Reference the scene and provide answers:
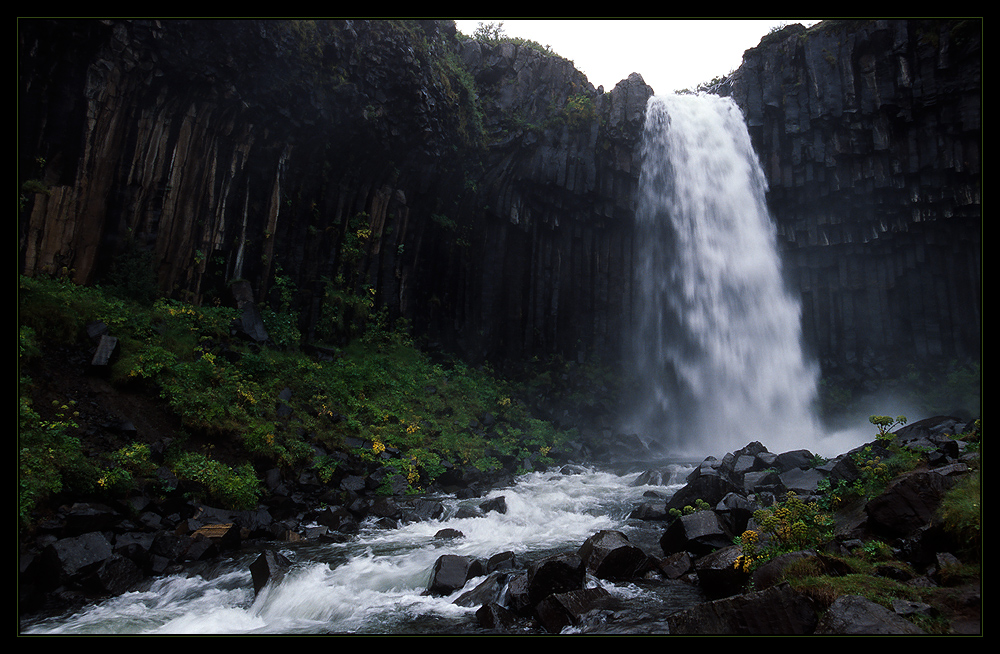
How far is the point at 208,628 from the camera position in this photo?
5.66 metres

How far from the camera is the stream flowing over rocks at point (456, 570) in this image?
4984 millimetres

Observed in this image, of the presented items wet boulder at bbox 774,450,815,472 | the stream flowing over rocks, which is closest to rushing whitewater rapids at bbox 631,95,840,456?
wet boulder at bbox 774,450,815,472

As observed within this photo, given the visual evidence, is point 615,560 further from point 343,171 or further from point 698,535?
point 343,171

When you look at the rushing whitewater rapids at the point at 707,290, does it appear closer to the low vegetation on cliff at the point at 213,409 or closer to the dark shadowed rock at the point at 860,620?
the low vegetation on cliff at the point at 213,409

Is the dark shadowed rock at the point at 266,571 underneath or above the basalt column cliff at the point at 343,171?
underneath

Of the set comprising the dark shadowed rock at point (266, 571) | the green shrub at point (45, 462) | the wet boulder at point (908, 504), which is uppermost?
the green shrub at point (45, 462)

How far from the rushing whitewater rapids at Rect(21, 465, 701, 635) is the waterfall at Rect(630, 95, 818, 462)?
49.6 ft

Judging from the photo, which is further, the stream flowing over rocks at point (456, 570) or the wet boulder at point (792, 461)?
the wet boulder at point (792, 461)

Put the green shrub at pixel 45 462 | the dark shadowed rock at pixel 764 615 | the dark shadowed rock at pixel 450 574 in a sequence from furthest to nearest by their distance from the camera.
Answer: the green shrub at pixel 45 462 < the dark shadowed rock at pixel 450 574 < the dark shadowed rock at pixel 764 615

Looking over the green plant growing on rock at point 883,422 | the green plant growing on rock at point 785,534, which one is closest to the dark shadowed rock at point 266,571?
the green plant growing on rock at point 785,534

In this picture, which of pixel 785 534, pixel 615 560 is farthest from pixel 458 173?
pixel 785 534

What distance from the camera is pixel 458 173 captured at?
2289 centimetres

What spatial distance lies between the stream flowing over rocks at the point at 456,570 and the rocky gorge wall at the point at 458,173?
957 cm

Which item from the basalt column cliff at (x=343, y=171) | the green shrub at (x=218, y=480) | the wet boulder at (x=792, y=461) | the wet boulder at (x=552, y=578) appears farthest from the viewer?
the basalt column cliff at (x=343, y=171)
